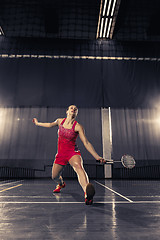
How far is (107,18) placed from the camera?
7527 millimetres

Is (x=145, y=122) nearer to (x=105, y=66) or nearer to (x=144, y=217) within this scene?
(x=105, y=66)

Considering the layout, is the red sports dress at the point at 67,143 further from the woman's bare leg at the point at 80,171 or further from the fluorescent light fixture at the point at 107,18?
the fluorescent light fixture at the point at 107,18

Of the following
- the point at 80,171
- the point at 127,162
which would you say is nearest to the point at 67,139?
the point at 80,171

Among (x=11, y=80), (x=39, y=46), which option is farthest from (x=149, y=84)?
(x=11, y=80)

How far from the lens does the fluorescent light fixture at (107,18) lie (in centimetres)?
685

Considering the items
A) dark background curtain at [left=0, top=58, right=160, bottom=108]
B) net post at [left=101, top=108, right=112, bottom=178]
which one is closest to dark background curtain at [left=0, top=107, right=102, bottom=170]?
net post at [left=101, top=108, right=112, bottom=178]

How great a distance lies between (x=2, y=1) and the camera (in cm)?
688

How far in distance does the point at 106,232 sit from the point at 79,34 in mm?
8840

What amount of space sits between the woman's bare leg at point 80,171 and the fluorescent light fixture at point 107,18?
6643 mm

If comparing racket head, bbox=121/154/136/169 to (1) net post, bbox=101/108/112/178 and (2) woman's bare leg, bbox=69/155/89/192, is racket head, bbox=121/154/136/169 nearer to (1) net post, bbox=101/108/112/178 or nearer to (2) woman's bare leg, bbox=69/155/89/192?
(2) woman's bare leg, bbox=69/155/89/192

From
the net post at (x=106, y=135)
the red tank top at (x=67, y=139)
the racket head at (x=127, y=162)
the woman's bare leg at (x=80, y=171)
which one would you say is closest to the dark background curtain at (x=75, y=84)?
the net post at (x=106, y=135)

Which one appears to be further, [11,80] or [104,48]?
[104,48]

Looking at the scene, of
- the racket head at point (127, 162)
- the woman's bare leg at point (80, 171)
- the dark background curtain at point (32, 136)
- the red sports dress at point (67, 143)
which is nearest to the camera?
the woman's bare leg at point (80, 171)

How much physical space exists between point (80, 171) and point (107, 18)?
7.29 m
